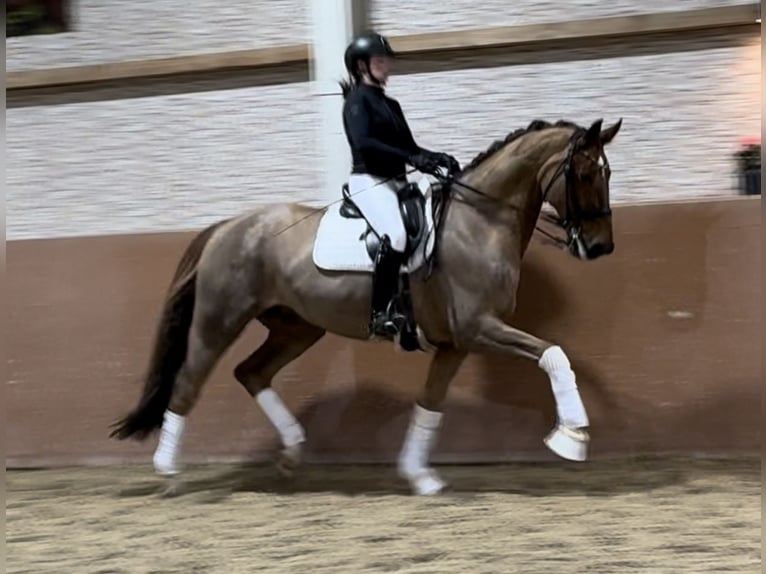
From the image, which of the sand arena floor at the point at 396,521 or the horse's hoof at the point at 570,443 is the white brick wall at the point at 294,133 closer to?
the sand arena floor at the point at 396,521

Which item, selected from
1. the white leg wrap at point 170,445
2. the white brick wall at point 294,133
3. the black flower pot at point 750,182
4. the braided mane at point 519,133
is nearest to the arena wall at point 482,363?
the black flower pot at point 750,182

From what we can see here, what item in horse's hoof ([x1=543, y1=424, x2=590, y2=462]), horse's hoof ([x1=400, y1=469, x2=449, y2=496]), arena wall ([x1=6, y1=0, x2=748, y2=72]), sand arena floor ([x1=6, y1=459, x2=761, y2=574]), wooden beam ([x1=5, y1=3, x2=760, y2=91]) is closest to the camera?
sand arena floor ([x1=6, y1=459, x2=761, y2=574])

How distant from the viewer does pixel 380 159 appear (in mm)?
4672

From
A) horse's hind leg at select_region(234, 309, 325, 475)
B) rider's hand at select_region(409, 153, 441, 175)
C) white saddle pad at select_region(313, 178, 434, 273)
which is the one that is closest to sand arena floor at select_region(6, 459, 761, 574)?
horse's hind leg at select_region(234, 309, 325, 475)

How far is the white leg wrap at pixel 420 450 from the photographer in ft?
16.0

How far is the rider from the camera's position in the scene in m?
4.58

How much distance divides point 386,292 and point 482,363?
1085mm

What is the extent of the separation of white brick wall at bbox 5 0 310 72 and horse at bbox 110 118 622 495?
1.57 metres

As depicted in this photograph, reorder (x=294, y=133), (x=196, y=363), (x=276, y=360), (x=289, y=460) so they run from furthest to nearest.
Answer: (x=294, y=133) → (x=276, y=360) → (x=289, y=460) → (x=196, y=363)

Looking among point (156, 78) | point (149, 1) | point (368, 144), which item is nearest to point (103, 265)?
point (156, 78)

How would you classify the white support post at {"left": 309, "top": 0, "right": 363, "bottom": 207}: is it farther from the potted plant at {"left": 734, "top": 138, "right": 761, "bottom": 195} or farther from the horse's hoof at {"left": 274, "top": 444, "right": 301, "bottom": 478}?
the potted plant at {"left": 734, "top": 138, "right": 761, "bottom": 195}

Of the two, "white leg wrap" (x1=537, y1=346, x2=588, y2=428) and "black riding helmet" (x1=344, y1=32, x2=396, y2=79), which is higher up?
"black riding helmet" (x1=344, y1=32, x2=396, y2=79)

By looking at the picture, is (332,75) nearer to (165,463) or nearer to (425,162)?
(425,162)

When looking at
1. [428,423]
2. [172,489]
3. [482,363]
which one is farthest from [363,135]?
[172,489]
